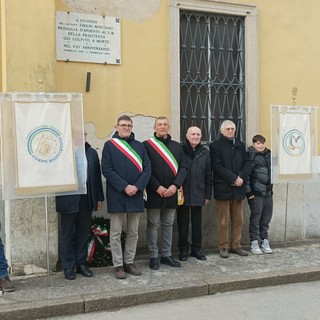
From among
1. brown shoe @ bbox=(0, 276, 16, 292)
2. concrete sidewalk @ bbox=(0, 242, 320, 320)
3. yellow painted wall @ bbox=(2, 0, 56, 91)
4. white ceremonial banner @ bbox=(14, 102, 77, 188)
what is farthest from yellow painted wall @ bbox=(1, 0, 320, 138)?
brown shoe @ bbox=(0, 276, 16, 292)

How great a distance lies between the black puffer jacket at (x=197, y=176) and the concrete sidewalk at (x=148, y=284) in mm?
855

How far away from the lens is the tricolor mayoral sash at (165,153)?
223 inches

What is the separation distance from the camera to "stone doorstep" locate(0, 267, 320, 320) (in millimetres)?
4391

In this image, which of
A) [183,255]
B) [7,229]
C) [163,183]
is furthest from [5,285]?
[183,255]

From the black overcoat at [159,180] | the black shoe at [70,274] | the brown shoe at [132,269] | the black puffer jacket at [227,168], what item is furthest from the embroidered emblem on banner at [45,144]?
the black puffer jacket at [227,168]

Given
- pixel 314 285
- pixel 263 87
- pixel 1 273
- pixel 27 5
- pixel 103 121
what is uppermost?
pixel 27 5

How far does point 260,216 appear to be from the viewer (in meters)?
6.57

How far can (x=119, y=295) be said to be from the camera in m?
4.70

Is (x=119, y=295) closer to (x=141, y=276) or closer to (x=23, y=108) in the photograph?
(x=141, y=276)

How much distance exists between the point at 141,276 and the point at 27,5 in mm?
3424

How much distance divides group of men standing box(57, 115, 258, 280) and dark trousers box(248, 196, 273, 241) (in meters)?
0.23

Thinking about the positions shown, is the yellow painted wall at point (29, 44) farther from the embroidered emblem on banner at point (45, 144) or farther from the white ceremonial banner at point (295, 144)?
the white ceremonial banner at point (295, 144)

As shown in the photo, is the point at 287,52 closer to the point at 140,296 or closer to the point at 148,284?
the point at 148,284

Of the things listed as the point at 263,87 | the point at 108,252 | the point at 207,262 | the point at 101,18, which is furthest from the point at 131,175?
the point at 263,87
